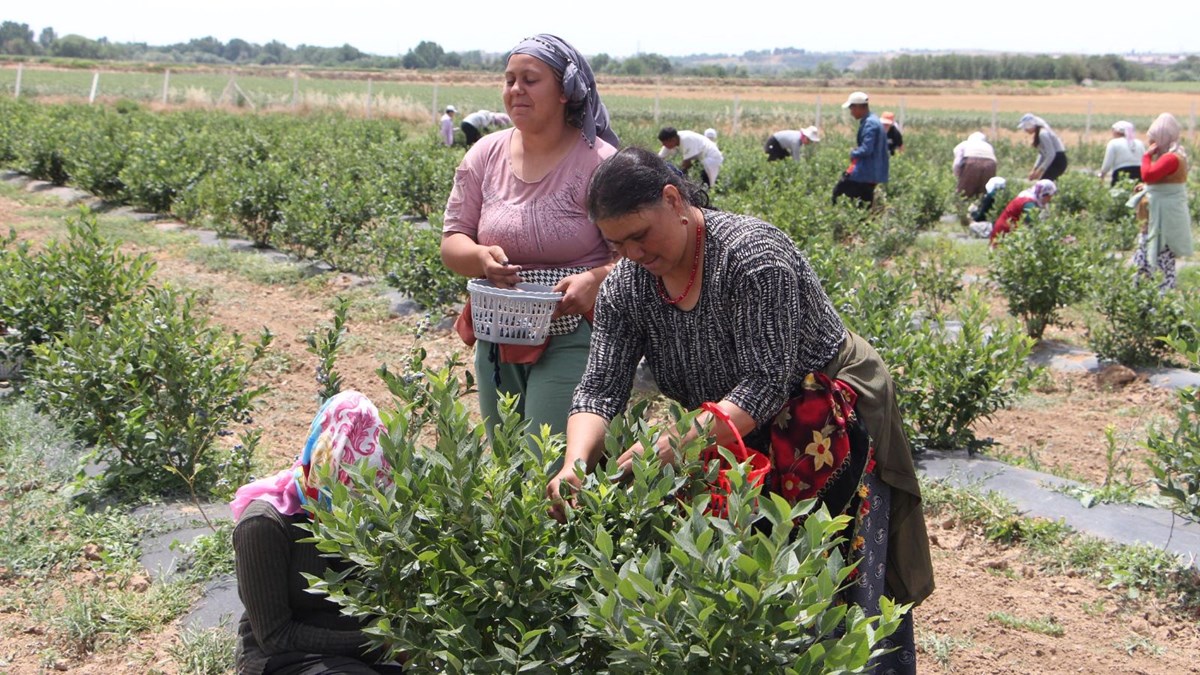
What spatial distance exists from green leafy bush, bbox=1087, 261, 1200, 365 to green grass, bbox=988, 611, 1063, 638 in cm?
333

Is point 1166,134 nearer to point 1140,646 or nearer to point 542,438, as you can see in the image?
point 1140,646

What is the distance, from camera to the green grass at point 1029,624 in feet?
11.1

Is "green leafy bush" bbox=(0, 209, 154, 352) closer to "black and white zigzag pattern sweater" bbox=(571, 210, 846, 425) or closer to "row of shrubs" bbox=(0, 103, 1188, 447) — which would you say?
"row of shrubs" bbox=(0, 103, 1188, 447)

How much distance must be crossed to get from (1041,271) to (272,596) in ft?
18.4

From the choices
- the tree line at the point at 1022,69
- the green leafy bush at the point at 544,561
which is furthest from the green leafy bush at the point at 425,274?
the tree line at the point at 1022,69

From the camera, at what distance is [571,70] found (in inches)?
109

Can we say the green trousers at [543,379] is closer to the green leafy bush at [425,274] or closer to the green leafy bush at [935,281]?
the green leafy bush at [425,274]

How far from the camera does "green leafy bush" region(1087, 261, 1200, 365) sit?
20.4 feet

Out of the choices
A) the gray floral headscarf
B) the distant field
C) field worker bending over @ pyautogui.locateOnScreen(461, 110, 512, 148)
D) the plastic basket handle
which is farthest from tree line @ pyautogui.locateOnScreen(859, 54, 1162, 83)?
the plastic basket handle

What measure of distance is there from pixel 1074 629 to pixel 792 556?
2.17 m

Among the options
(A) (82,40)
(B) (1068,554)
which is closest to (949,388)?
(B) (1068,554)

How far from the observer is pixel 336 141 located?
628 inches

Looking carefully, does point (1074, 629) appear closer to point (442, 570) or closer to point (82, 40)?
point (442, 570)

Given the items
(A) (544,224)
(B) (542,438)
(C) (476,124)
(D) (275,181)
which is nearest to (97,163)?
(D) (275,181)
